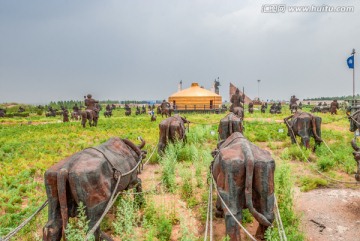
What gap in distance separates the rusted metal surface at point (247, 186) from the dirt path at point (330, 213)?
146cm

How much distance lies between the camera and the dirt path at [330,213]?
5.50 m

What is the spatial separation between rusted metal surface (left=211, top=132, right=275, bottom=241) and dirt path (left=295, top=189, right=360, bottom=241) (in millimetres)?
1462

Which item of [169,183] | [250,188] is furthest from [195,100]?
[250,188]

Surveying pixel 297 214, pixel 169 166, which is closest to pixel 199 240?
pixel 297 214

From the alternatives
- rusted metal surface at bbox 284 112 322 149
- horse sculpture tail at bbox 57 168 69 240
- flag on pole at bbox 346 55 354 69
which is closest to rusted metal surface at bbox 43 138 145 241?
horse sculpture tail at bbox 57 168 69 240

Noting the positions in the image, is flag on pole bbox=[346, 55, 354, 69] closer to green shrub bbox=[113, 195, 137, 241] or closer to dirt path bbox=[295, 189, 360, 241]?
dirt path bbox=[295, 189, 360, 241]

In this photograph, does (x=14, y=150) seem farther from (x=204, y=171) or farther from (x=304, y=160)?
(x=304, y=160)

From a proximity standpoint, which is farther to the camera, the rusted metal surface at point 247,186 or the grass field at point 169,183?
the grass field at point 169,183

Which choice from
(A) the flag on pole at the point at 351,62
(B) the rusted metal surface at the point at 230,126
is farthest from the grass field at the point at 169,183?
(A) the flag on pole at the point at 351,62

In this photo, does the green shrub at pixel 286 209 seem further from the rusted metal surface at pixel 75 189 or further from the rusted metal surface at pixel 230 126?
the rusted metal surface at pixel 230 126

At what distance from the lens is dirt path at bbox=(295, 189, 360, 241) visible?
550 centimetres

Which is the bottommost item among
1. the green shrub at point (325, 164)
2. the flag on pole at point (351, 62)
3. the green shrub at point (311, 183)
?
the green shrub at point (311, 183)

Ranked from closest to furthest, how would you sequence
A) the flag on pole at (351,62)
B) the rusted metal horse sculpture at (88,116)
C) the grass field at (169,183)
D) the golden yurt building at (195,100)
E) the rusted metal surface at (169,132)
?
1. the grass field at (169,183)
2. the rusted metal surface at (169,132)
3. the flag on pole at (351,62)
4. the rusted metal horse sculpture at (88,116)
5. the golden yurt building at (195,100)

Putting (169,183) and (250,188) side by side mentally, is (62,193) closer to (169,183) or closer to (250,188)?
(250,188)
